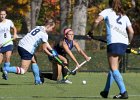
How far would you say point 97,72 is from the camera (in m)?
22.0

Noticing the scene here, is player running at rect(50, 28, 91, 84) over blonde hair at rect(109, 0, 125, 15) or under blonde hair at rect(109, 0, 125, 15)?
under

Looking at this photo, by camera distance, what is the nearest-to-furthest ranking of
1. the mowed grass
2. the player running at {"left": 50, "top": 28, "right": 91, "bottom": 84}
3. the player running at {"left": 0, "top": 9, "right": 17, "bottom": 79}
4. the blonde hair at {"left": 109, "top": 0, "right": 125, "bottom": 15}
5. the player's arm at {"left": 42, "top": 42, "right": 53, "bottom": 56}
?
1. the blonde hair at {"left": 109, "top": 0, "right": 125, "bottom": 15}
2. the mowed grass
3. the player's arm at {"left": 42, "top": 42, "right": 53, "bottom": 56}
4. the player running at {"left": 50, "top": 28, "right": 91, "bottom": 84}
5. the player running at {"left": 0, "top": 9, "right": 17, "bottom": 79}

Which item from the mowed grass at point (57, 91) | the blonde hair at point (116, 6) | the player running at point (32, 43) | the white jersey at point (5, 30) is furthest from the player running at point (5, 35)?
the blonde hair at point (116, 6)

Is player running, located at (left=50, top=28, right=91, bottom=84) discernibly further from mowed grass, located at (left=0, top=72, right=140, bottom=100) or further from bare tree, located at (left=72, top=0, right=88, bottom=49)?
bare tree, located at (left=72, top=0, right=88, bottom=49)

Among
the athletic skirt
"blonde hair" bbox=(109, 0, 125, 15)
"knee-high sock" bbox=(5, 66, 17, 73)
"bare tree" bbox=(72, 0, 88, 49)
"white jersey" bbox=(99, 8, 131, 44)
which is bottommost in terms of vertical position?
"bare tree" bbox=(72, 0, 88, 49)

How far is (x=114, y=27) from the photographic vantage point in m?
11.6

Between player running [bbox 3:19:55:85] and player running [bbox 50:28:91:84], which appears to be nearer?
player running [bbox 3:19:55:85]

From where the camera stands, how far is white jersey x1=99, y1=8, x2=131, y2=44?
1161 centimetres

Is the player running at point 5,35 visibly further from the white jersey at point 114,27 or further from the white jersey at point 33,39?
the white jersey at point 114,27

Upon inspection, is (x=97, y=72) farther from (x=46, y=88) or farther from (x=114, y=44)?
(x=114, y=44)

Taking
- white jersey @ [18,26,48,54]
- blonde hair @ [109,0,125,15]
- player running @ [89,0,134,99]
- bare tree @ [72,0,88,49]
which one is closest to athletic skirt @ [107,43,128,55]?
player running @ [89,0,134,99]

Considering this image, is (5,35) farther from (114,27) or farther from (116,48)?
(116,48)

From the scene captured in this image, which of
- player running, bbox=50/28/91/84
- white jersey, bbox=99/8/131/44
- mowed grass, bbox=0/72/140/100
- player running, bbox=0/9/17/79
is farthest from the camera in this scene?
player running, bbox=0/9/17/79

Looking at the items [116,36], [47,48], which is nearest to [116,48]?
[116,36]
